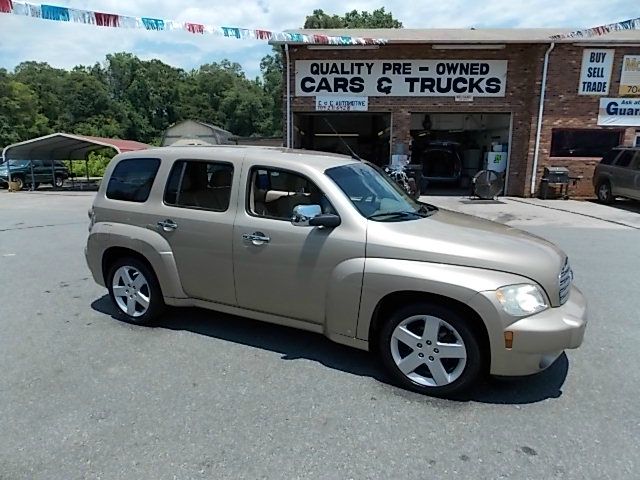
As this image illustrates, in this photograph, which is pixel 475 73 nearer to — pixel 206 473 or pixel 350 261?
pixel 350 261

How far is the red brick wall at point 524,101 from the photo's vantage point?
15.4 meters

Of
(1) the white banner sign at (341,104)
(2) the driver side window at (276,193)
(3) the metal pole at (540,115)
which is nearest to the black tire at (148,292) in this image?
(2) the driver side window at (276,193)

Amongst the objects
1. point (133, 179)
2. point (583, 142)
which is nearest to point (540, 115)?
point (583, 142)

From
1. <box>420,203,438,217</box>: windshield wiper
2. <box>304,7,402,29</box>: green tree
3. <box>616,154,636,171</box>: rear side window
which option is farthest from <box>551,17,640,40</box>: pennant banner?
<box>304,7,402,29</box>: green tree

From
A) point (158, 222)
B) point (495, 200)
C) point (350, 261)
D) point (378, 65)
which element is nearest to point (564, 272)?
point (350, 261)

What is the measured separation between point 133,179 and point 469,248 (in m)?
3.22

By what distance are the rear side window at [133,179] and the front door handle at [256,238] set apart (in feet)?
4.06

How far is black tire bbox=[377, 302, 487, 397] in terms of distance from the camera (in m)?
3.00

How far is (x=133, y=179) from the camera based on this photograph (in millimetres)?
4371

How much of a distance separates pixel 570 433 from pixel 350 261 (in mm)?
1758

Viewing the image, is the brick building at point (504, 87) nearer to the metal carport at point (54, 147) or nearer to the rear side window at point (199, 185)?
the metal carport at point (54, 147)

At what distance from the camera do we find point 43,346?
3.88m

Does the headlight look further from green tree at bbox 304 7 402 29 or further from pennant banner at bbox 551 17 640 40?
green tree at bbox 304 7 402 29

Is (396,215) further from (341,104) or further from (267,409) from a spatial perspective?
(341,104)
